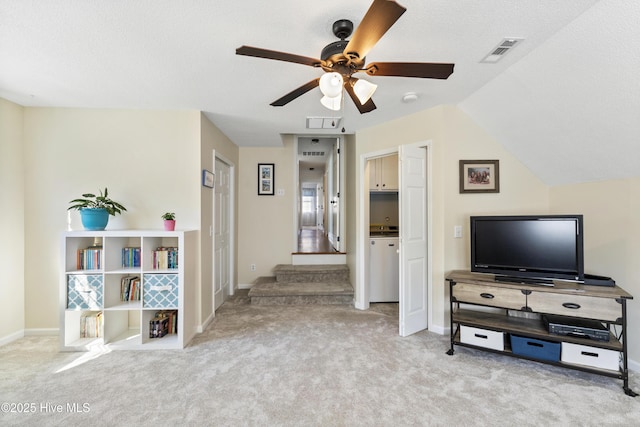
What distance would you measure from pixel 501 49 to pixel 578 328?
218cm

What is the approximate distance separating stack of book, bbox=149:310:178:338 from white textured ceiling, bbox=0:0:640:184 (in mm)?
2215

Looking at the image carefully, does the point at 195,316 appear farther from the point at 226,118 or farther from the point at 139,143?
the point at 226,118

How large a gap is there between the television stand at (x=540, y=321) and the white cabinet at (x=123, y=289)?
2593 millimetres

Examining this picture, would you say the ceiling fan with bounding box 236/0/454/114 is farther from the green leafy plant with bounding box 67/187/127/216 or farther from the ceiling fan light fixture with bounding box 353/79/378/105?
the green leafy plant with bounding box 67/187/127/216

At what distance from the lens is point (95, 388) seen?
6.61 ft

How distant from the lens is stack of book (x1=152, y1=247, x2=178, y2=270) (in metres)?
2.71

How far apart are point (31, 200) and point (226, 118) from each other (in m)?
2.22

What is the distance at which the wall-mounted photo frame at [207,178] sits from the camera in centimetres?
307

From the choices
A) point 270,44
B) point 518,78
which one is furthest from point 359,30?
point 518,78

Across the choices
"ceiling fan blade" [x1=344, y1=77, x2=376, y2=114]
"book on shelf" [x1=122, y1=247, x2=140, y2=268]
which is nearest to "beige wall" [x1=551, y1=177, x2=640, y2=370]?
"ceiling fan blade" [x1=344, y1=77, x2=376, y2=114]

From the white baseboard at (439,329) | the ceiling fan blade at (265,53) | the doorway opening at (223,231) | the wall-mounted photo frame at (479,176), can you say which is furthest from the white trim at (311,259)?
the ceiling fan blade at (265,53)

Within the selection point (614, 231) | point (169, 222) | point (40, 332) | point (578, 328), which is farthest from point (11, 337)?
point (614, 231)

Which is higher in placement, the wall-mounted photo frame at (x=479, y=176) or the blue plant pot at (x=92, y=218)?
the wall-mounted photo frame at (x=479, y=176)

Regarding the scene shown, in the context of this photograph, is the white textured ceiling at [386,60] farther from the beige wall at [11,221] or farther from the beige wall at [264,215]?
the beige wall at [264,215]
